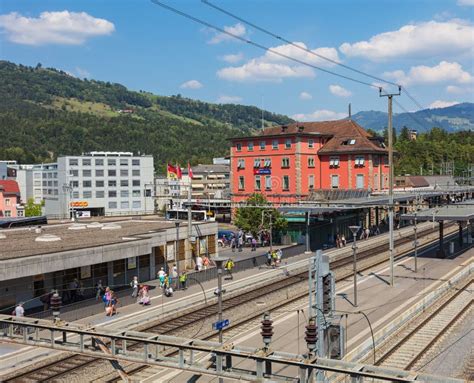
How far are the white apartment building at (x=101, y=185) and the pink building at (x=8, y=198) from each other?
7730 mm

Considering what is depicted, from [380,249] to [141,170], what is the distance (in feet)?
242

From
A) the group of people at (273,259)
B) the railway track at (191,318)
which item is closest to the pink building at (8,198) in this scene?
the group of people at (273,259)

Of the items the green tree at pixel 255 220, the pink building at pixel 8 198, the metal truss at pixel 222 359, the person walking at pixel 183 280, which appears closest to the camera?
the metal truss at pixel 222 359

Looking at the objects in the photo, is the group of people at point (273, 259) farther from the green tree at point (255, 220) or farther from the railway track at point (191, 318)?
the green tree at point (255, 220)

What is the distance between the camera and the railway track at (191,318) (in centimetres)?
2112

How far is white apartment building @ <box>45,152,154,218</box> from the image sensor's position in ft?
368

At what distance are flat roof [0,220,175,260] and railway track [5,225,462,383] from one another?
663 cm

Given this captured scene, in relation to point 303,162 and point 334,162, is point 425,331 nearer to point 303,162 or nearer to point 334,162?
point 303,162

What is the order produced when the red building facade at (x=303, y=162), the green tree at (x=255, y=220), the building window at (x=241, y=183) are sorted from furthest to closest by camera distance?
the building window at (x=241, y=183) → the red building facade at (x=303, y=162) → the green tree at (x=255, y=220)

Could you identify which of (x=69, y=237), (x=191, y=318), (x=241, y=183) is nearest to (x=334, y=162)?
(x=241, y=183)

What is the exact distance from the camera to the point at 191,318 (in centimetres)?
2972

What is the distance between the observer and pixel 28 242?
35.3 meters

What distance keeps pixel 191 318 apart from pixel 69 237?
495 inches

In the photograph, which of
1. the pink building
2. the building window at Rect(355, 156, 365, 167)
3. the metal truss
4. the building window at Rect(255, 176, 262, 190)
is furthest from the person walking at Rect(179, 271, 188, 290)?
the pink building
